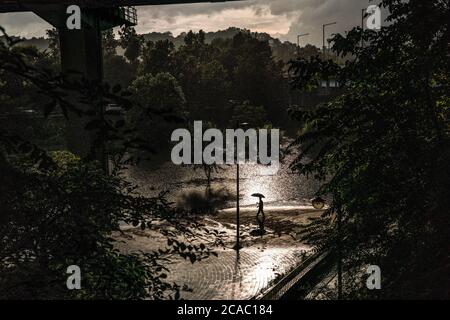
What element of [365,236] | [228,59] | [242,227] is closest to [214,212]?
[242,227]

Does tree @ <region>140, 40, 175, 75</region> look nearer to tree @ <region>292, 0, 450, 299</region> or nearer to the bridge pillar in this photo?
the bridge pillar

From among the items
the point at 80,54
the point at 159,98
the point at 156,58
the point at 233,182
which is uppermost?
the point at 156,58

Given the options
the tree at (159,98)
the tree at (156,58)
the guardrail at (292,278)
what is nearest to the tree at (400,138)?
the guardrail at (292,278)

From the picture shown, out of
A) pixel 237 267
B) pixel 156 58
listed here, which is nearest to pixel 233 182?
pixel 237 267

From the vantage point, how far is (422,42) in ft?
18.0

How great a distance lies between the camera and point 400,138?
5.70m

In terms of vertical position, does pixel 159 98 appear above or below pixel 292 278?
above

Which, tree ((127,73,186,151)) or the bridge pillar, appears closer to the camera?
the bridge pillar

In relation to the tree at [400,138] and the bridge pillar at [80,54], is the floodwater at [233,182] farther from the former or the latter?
the tree at [400,138]

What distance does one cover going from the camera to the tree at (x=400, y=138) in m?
5.24

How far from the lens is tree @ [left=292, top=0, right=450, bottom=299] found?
206 inches

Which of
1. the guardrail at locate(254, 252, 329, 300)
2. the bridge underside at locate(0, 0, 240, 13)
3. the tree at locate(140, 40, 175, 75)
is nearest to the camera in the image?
the guardrail at locate(254, 252, 329, 300)

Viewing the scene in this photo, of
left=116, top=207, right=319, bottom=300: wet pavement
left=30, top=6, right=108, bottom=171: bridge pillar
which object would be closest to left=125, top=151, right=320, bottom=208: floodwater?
left=116, top=207, right=319, bottom=300: wet pavement

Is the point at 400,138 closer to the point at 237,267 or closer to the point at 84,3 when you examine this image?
the point at 237,267
